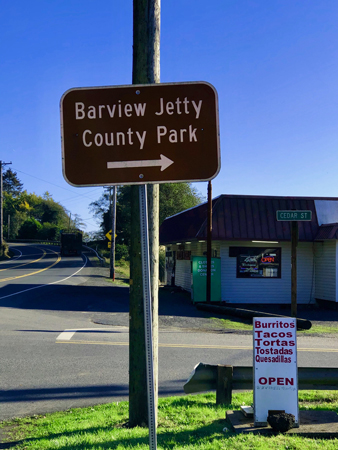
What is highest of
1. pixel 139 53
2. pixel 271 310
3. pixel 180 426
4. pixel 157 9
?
pixel 157 9

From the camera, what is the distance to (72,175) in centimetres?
334

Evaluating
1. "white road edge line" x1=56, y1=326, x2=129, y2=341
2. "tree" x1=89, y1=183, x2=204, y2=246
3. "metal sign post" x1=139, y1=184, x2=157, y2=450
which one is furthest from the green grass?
"tree" x1=89, y1=183, x2=204, y2=246

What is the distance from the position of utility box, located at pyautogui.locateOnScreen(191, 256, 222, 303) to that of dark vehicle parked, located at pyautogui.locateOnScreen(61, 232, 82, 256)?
3960cm

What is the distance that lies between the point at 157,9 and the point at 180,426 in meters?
4.62

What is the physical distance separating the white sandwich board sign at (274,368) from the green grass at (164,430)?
1.13 feet

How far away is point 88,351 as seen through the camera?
10.1m

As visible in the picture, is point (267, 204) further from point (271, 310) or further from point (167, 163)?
point (167, 163)

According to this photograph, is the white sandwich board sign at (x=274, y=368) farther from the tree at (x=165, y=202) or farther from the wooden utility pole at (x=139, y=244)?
→ the tree at (x=165, y=202)

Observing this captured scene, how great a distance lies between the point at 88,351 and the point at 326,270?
14.7m

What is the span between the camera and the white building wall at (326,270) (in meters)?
21.0

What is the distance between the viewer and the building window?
21781 mm

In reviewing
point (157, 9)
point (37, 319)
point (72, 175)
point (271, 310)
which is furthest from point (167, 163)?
point (271, 310)

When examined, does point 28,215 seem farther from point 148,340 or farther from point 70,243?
point 148,340

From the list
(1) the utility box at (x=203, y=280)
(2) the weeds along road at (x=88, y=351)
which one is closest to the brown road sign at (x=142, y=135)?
(2) the weeds along road at (x=88, y=351)
